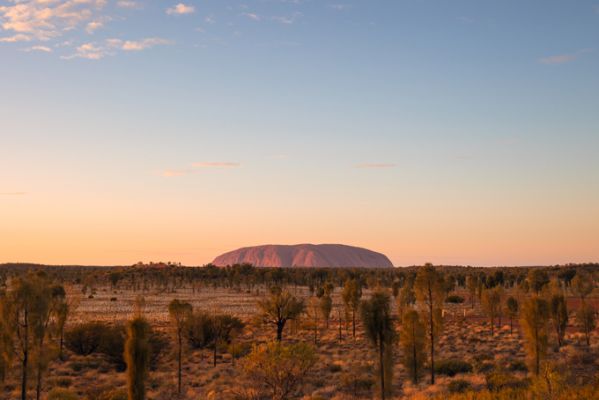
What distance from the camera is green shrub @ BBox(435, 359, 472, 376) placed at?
4038 centimetres

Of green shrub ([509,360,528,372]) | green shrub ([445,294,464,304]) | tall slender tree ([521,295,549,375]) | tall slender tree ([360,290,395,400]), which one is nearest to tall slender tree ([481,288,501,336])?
green shrub ([509,360,528,372])

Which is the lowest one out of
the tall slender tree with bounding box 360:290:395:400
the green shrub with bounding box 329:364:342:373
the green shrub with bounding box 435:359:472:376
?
the green shrub with bounding box 329:364:342:373

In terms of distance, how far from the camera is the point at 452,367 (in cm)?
4072

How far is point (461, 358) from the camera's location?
45.9 metres

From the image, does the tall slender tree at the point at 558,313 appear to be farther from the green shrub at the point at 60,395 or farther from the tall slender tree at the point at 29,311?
the tall slender tree at the point at 29,311

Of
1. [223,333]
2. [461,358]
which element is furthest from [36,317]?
[461,358]

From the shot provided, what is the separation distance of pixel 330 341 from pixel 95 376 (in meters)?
24.9

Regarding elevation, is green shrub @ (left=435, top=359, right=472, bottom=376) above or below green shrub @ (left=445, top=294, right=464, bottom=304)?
below

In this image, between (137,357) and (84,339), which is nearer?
(137,357)

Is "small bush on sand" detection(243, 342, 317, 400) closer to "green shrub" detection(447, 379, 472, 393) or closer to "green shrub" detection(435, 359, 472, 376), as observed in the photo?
"green shrub" detection(447, 379, 472, 393)

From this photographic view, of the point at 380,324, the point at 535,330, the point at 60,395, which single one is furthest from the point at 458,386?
the point at 60,395

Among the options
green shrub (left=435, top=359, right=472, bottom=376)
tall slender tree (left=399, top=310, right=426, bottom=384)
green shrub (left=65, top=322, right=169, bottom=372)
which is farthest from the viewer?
green shrub (left=65, top=322, right=169, bottom=372)

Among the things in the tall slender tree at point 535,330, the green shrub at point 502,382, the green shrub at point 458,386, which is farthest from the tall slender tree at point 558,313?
the green shrub at point 458,386

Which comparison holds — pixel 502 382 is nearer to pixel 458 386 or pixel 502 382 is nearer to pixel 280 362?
pixel 458 386
